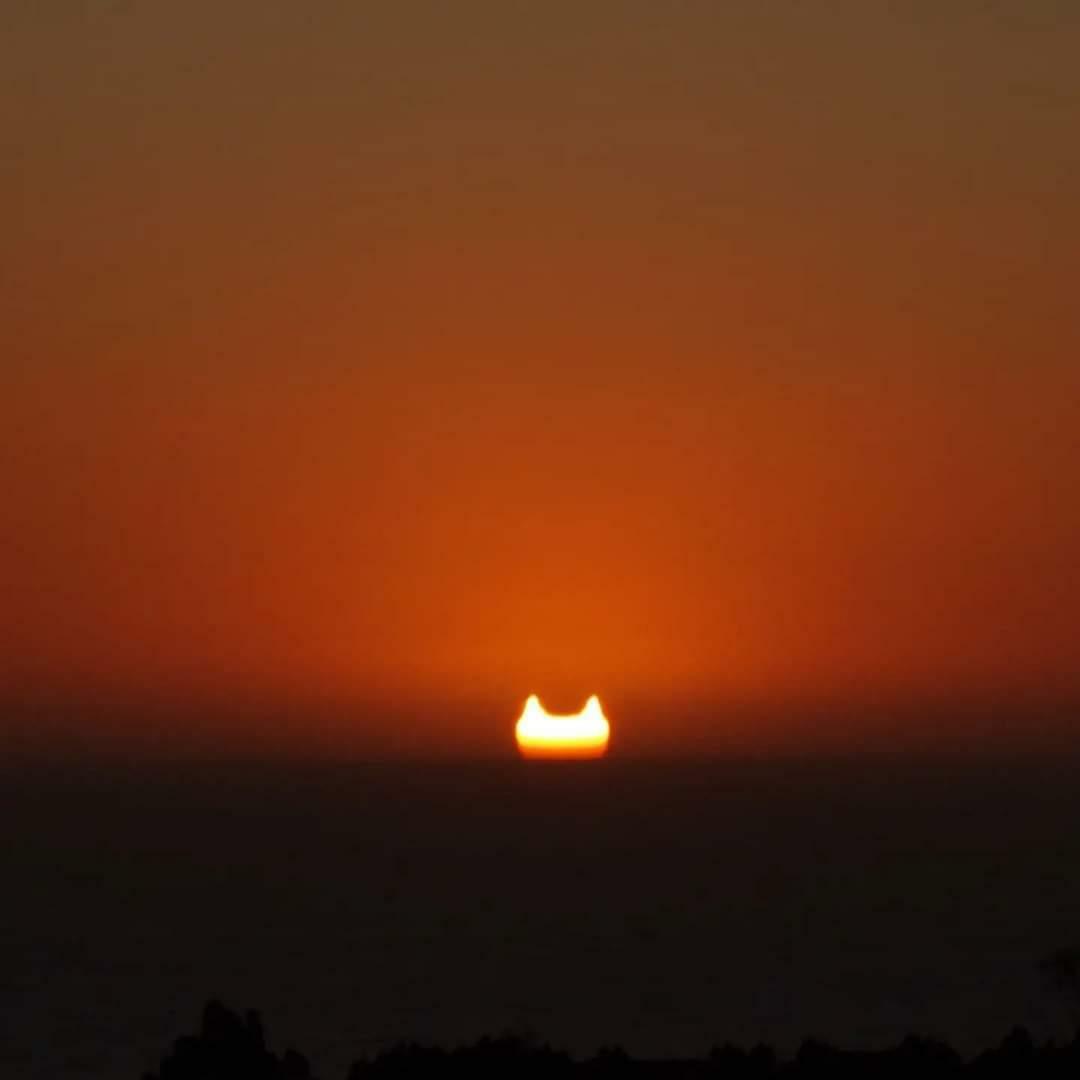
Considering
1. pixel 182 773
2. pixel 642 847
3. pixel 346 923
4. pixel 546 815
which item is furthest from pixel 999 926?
pixel 182 773

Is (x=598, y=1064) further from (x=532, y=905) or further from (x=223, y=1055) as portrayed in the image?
(x=532, y=905)

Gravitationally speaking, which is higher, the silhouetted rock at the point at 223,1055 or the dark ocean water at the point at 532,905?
the dark ocean water at the point at 532,905

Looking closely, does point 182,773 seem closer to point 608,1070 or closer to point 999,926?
point 999,926

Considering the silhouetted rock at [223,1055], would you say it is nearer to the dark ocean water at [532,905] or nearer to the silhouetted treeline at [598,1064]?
the silhouetted treeline at [598,1064]

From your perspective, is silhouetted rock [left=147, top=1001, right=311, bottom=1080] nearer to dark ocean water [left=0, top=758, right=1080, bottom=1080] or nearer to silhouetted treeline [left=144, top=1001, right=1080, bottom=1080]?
silhouetted treeline [left=144, top=1001, right=1080, bottom=1080]

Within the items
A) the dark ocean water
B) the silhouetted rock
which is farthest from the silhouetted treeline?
the dark ocean water

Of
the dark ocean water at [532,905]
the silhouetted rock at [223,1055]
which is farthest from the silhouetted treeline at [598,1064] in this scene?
the dark ocean water at [532,905]

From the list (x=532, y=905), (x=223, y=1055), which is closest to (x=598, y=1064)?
(x=223, y=1055)
